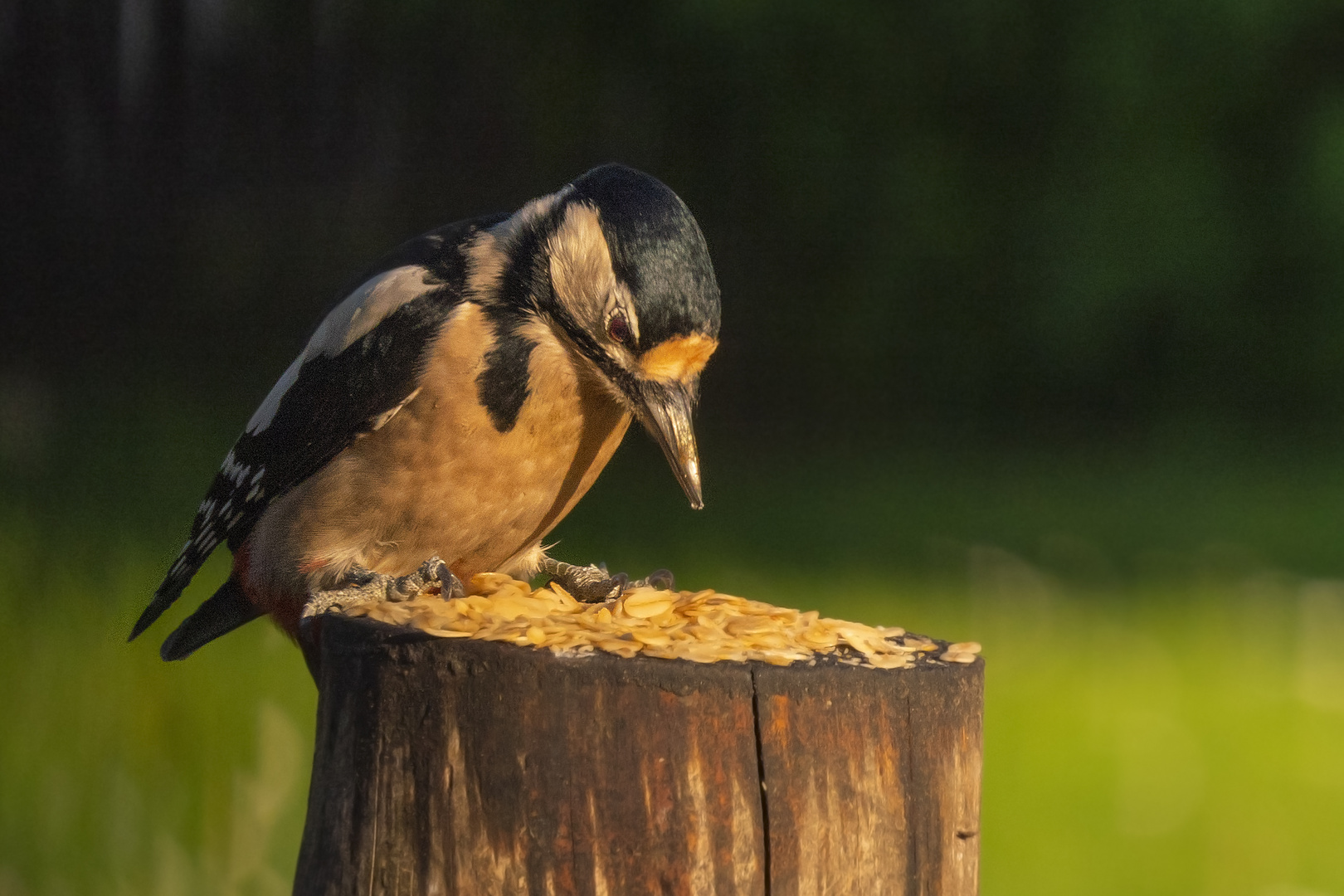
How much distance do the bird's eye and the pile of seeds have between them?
1.58 ft

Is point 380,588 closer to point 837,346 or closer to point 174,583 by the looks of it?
point 174,583

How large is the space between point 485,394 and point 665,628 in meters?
0.75

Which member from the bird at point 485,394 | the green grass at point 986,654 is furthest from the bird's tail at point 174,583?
the green grass at point 986,654

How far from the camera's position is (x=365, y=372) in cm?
282

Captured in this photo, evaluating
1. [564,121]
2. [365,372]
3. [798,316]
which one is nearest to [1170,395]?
[798,316]

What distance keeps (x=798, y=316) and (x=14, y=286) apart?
3389 millimetres

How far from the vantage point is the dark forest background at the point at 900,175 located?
16.8ft

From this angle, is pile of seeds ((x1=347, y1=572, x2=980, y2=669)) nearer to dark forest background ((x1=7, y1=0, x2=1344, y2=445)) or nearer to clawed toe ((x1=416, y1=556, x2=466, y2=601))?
clawed toe ((x1=416, y1=556, x2=466, y2=601))

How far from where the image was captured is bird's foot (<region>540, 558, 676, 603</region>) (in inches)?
109

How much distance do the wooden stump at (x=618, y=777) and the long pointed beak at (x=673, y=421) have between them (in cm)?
71

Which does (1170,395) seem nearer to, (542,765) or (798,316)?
(798,316)

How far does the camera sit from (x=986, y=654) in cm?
503

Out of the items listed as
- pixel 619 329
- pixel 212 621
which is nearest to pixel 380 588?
pixel 619 329

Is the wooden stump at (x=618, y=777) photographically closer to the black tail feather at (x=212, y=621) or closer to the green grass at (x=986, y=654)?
the black tail feather at (x=212, y=621)
